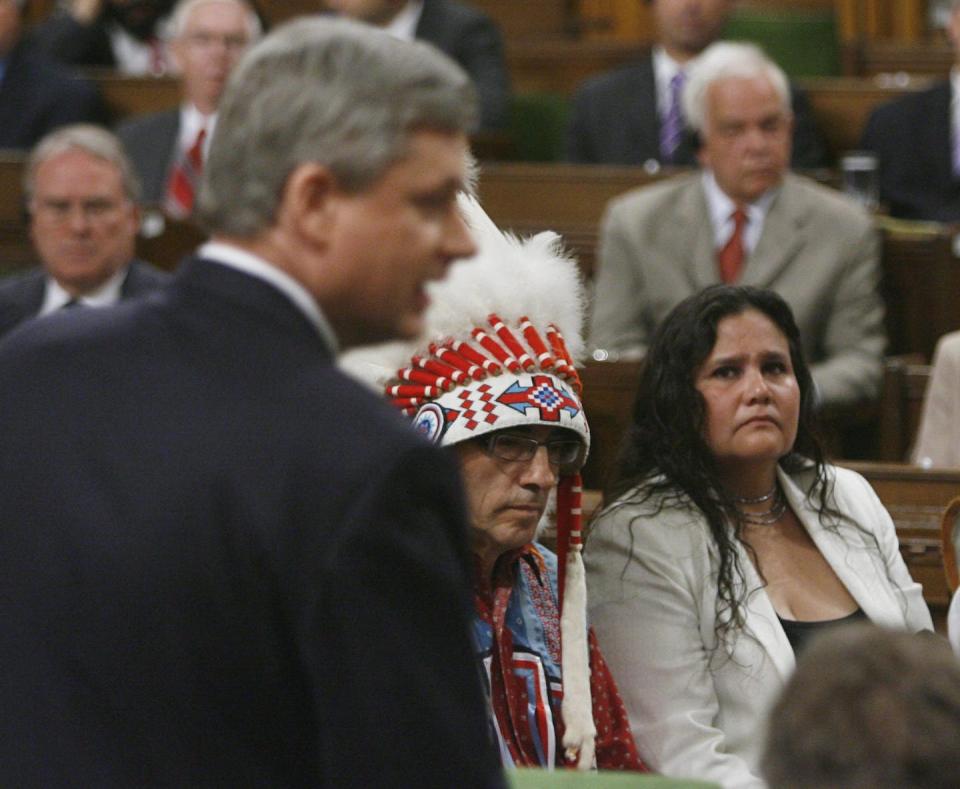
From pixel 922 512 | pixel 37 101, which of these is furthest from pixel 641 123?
pixel 922 512

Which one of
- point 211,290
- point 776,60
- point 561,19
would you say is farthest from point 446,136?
point 561,19

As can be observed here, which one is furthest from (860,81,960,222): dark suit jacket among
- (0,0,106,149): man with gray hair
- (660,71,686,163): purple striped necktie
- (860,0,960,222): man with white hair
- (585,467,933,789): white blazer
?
(585,467,933,789): white blazer

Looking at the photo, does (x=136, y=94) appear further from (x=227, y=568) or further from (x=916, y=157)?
(x=227, y=568)

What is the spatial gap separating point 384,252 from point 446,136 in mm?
106

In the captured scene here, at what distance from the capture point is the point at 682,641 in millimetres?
2600

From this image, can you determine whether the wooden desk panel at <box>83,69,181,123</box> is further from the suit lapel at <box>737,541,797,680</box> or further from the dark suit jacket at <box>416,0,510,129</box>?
the suit lapel at <box>737,541,797,680</box>

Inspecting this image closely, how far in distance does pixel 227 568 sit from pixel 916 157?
5.01 meters

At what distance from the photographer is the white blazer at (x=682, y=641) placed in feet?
8.42

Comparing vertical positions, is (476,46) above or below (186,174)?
above

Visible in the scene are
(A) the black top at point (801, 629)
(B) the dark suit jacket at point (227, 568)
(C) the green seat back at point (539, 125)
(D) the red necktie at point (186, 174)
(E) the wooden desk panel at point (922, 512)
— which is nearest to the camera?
(B) the dark suit jacket at point (227, 568)

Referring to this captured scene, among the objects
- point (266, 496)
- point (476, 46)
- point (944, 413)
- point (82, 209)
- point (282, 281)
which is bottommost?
point (944, 413)

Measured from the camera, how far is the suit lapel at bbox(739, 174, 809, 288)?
15.7ft

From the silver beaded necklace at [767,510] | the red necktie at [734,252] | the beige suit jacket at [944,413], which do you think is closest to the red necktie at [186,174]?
the red necktie at [734,252]

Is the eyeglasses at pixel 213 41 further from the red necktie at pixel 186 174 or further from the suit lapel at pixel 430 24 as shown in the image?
the suit lapel at pixel 430 24
